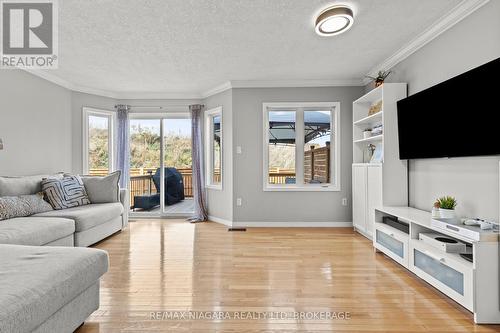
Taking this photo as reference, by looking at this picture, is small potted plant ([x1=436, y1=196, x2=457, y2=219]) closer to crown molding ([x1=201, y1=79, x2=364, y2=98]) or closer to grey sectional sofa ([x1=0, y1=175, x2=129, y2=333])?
crown molding ([x1=201, y1=79, x2=364, y2=98])

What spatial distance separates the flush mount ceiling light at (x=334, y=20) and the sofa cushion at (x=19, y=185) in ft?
13.0

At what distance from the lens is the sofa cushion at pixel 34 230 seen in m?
2.30

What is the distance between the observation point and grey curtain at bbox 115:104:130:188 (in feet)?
16.4

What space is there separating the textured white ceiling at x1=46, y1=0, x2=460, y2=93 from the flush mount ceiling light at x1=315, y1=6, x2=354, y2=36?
80 mm

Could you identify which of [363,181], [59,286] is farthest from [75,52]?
[363,181]

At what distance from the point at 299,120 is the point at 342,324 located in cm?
337

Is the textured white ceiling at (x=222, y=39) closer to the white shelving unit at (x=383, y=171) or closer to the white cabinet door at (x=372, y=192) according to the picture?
the white shelving unit at (x=383, y=171)

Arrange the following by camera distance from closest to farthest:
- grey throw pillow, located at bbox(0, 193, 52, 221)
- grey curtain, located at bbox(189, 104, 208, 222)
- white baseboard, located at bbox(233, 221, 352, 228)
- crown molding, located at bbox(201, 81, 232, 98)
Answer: grey throw pillow, located at bbox(0, 193, 52, 221) < white baseboard, located at bbox(233, 221, 352, 228) < crown molding, located at bbox(201, 81, 232, 98) < grey curtain, located at bbox(189, 104, 208, 222)

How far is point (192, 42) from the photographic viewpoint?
119 inches

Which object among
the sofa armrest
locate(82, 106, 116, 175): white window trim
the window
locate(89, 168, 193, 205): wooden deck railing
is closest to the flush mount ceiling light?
the window

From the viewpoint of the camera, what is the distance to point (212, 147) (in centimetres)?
510

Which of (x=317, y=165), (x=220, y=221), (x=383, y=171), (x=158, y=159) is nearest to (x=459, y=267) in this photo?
(x=383, y=171)

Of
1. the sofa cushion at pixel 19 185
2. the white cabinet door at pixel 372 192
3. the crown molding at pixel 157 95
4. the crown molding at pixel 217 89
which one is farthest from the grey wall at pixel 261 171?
the sofa cushion at pixel 19 185

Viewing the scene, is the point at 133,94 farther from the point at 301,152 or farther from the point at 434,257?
the point at 434,257
